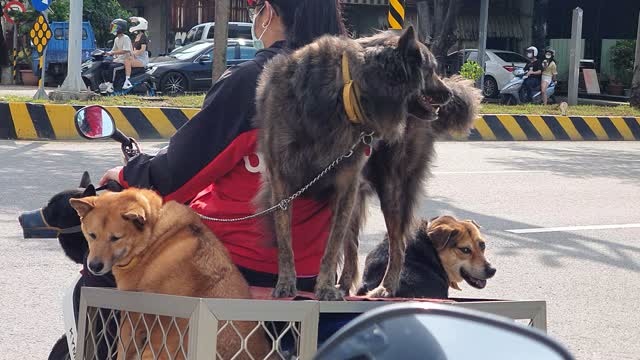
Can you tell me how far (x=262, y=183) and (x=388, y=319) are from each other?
1.48 m

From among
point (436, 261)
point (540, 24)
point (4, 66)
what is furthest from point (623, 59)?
point (436, 261)

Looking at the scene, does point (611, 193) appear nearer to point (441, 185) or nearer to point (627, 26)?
point (441, 185)

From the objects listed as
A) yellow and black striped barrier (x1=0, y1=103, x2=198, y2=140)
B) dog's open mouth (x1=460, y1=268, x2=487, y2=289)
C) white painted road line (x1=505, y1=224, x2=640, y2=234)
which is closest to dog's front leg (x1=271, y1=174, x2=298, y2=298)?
dog's open mouth (x1=460, y1=268, x2=487, y2=289)

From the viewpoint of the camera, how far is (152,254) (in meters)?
2.64

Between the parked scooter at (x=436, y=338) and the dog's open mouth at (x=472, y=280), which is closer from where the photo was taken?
the parked scooter at (x=436, y=338)

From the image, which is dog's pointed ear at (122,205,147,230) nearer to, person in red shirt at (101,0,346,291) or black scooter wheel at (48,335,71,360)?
person in red shirt at (101,0,346,291)

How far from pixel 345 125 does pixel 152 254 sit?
2.27ft

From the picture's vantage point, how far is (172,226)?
2.67 m

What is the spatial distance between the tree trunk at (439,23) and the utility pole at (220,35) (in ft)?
18.6

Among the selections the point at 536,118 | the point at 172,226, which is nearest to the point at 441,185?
the point at 536,118

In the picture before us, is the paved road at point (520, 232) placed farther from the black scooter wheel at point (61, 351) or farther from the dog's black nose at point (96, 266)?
the dog's black nose at point (96, 266)

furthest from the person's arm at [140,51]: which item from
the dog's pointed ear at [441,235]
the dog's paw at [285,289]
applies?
the dog's paw at [285,289]

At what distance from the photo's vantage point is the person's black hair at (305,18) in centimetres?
285

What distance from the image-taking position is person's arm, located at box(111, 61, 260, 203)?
109 inches
